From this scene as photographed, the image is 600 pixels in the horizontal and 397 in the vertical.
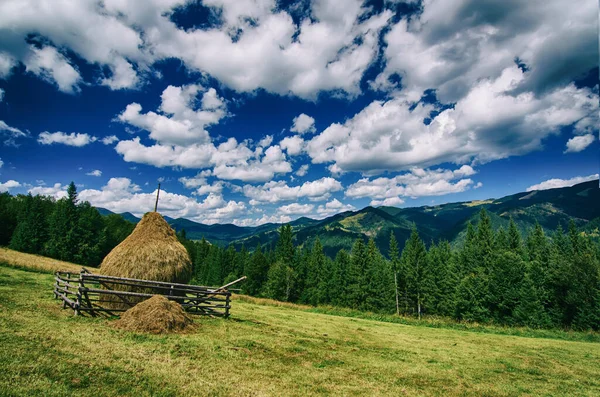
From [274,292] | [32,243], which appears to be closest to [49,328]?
[274,292]

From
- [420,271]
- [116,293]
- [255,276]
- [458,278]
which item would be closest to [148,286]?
[116,293]

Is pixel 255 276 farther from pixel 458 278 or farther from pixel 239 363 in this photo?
pixel 239 363

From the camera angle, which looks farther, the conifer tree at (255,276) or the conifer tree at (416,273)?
the conifer tree at (255,276)

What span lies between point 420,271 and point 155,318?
209 feet

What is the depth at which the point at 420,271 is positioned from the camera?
2539 inches

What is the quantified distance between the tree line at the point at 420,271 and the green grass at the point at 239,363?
36.2 meters

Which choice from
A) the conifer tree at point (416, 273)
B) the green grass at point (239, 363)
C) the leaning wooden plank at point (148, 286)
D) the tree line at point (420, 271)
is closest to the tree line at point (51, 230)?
the tree line at point (420, 271)

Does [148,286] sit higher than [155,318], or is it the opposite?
[148,286]

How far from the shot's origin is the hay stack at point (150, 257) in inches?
645

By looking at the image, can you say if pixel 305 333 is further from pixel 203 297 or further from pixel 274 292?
pixel 274 292

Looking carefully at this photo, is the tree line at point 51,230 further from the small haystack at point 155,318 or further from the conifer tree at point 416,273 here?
the conifer tree at point 416,273

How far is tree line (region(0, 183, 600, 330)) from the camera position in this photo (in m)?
45.2

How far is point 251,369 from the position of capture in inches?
364

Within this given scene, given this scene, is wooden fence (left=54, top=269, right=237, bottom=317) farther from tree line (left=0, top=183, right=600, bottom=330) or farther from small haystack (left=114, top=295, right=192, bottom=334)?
tree line (left=0, top=183, right=600, bottom=330)
